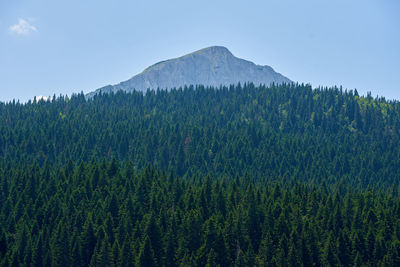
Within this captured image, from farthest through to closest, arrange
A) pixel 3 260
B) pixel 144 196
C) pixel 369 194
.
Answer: pixel 369 194, pixel 144 196, pixel 3 260

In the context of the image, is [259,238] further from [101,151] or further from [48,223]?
[101,151]

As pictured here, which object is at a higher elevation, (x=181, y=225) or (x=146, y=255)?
(x=181, y=225)

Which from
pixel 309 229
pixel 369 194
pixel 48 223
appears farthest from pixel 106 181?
pixel 369 194

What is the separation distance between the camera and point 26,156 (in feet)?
530

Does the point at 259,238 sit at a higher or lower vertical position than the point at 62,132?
lower

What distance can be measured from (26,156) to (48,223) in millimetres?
68113

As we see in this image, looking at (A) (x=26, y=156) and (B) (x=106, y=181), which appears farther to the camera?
(A) (x=26, y=156)

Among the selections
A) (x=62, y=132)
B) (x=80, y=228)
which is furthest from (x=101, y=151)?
(x=80, y=228)

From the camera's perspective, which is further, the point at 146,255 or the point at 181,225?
the point at 181,225

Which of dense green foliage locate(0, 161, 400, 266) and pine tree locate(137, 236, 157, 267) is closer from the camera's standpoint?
pine tree locate(137, 236, 157, 267)

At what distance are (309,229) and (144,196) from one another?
119 feet

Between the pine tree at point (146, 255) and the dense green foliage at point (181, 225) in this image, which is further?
the dense green foliage at point (181, 225)

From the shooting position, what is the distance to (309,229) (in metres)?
90.9

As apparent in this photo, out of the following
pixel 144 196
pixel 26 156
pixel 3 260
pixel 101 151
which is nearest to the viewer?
pixel 3 260
